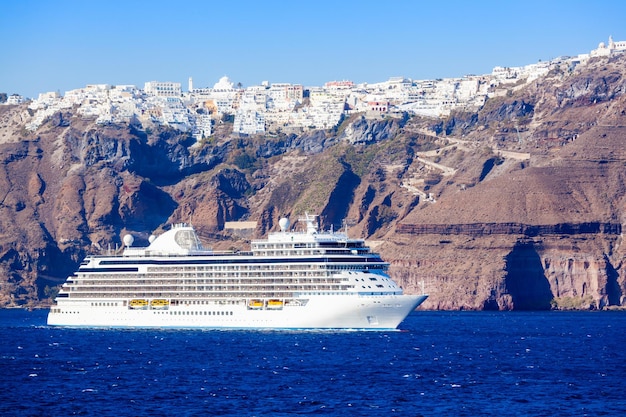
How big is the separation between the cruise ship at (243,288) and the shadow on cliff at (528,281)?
5399cm

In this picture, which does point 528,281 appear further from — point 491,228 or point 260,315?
point 260,315

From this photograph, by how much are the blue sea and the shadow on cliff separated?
47.5 meters

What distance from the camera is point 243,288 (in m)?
108

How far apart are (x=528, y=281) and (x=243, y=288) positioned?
61.9m

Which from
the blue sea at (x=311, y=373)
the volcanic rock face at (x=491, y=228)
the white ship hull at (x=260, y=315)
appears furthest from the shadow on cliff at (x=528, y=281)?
the white ship hull at (x=260, y=315)

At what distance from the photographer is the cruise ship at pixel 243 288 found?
102750mm

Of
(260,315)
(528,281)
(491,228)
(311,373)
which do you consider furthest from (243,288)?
(491,228)

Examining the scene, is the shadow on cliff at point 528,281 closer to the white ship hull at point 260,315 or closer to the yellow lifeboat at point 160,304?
the white ship hull at point 260,315

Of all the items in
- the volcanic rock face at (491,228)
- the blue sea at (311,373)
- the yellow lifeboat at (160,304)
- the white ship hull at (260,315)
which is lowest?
the blue sea at (311,373)

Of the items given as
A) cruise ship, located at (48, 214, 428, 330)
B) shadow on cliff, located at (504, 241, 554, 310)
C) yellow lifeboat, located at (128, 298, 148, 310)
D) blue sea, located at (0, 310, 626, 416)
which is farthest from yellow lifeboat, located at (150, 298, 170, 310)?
shadow on cliff, located at (504, 241, 554, 310)

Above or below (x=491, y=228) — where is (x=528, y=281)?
below

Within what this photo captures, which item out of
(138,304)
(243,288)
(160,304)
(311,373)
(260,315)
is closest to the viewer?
(311,373)

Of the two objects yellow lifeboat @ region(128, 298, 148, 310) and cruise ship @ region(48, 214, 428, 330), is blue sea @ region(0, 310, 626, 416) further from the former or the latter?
yellow lifeboat @ region(128, 298, 148, 310)

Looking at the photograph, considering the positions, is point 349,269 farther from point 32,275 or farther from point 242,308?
point 32,275
